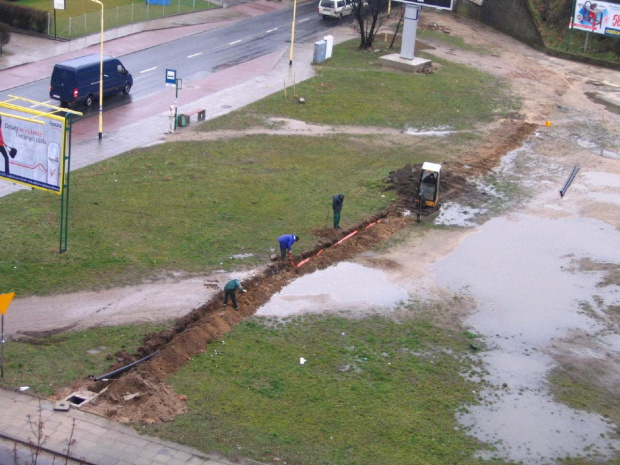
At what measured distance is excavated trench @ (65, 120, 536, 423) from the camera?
57.2ft

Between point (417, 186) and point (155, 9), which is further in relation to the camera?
point (155, 9)

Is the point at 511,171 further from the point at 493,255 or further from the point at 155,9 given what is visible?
the point at 155,9

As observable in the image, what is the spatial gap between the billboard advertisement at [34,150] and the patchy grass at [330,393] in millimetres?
7381

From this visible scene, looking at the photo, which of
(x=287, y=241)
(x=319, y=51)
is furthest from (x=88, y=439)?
(x=319, y=51)

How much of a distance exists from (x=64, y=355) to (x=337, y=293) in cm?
826

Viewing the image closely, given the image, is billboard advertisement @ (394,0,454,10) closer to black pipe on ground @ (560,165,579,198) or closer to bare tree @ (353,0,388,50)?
bare tree @ (353,0,388,50)

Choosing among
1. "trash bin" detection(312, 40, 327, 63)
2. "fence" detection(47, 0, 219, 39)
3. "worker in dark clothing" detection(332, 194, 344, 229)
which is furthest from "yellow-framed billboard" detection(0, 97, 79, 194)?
"trash bin" detection(312, 40, 327, 63)

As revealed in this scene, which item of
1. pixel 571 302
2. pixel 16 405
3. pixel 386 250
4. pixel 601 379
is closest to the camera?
pixel 16 405

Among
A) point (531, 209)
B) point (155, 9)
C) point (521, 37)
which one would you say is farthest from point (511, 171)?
point (155, 9)

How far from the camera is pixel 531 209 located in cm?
3153

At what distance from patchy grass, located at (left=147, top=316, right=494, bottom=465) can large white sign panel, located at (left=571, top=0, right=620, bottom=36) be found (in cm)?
4122

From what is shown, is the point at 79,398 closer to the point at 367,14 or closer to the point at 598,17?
the point at 367,14

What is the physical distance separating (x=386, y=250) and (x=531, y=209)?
7906 millimetres

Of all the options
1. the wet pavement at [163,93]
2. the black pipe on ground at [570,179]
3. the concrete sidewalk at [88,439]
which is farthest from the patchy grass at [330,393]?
the black pipe on ground at [570,179]
